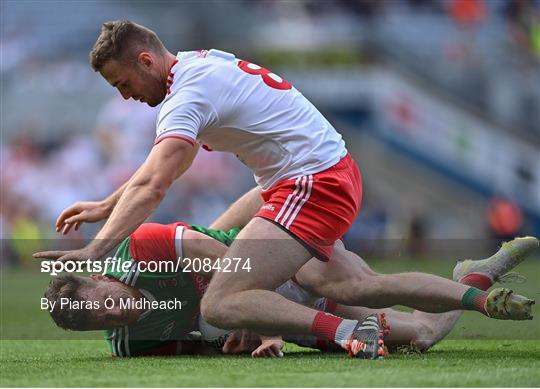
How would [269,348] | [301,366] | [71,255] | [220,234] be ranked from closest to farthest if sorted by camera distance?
[71,255]
[301,366]
[269,348]
[220,234]

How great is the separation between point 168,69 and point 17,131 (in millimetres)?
14267

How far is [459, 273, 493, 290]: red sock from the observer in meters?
5.87

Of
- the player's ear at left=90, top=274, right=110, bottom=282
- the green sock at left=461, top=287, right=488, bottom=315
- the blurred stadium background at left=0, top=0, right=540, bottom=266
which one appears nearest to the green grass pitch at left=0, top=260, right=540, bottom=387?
the green sock at left=461, top=287, right=488, bottom=315

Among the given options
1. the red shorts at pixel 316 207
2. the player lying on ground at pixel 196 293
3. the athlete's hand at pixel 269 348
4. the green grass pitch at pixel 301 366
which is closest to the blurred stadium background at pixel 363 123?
the green grass pitch at pixel 301 366

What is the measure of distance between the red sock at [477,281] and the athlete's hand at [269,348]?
39.7 inches

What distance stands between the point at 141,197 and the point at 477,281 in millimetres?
1824

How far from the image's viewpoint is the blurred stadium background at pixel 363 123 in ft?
59.1

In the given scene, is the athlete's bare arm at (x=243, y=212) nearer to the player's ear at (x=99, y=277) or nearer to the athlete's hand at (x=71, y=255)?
the player's ear at (x=99, y=277)

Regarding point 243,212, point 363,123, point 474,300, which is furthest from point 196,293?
point 363,123

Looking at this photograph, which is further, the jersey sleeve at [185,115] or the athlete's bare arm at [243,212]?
the athlete's bare arm at [243,212]

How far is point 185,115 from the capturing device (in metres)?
5.37

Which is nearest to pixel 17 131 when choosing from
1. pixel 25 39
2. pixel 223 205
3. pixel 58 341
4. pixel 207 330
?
pixel 25 39

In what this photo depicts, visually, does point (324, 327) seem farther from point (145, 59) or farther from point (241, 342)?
point (145, 59)

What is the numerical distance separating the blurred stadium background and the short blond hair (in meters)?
12.0
